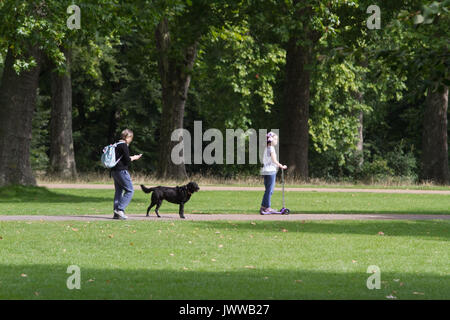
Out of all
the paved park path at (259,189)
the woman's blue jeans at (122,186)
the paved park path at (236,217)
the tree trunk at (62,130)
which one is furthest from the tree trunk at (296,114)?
the woman's blue jeans at (122,186)

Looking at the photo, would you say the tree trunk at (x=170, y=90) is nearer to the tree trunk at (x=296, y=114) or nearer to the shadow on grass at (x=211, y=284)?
the tree trunk at (x=296, y=114)

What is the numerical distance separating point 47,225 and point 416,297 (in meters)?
9.11

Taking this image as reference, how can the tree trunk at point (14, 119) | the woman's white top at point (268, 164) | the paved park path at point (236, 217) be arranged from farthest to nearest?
the tree trunk at point (14, 119) → the woman's white top at point (268, 164) → the paved park path at point (236, 217)

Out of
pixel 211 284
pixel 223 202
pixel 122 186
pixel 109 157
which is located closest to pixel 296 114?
pixel 223 202

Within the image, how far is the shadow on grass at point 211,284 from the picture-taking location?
902 cm

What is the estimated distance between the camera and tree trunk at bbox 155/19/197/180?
35312 mm

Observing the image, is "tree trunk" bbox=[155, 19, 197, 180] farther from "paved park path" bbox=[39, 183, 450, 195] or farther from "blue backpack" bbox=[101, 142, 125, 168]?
"blue backpack" bbox=[101, 142, 125, 168]

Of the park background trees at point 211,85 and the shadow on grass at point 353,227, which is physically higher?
the park background trees at point 211,85

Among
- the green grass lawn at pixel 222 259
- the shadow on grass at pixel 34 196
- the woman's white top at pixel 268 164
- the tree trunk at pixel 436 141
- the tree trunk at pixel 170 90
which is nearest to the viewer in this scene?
the green grass lawn at pixel 222 259

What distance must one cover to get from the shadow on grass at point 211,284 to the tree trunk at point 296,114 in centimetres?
2569

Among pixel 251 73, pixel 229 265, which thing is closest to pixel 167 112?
pixel 251 73

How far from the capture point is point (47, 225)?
1641 centimetres

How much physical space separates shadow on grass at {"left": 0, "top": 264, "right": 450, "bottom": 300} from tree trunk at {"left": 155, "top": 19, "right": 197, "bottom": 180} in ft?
79.5
